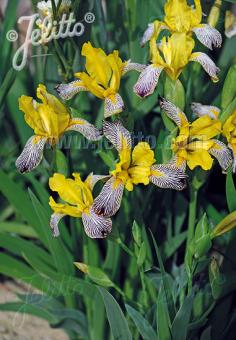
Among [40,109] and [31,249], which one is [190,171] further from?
[31,249]

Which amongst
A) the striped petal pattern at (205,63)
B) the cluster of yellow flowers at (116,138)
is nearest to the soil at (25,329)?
the cluster of yellow flowers at (116,138)

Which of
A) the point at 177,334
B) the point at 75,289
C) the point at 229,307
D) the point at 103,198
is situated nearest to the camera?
the point at 103,198

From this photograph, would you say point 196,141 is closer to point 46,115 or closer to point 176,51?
point 176,51

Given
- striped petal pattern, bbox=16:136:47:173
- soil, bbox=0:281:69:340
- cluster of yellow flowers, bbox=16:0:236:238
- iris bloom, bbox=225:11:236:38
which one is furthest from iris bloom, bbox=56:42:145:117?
soil, bbox=0:281:69:340

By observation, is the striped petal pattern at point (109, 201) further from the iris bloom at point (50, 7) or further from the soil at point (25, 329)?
the soil at point (25, 329)

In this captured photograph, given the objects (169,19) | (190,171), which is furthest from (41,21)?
(190,171)

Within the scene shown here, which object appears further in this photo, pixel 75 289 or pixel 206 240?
pixel 75 289
